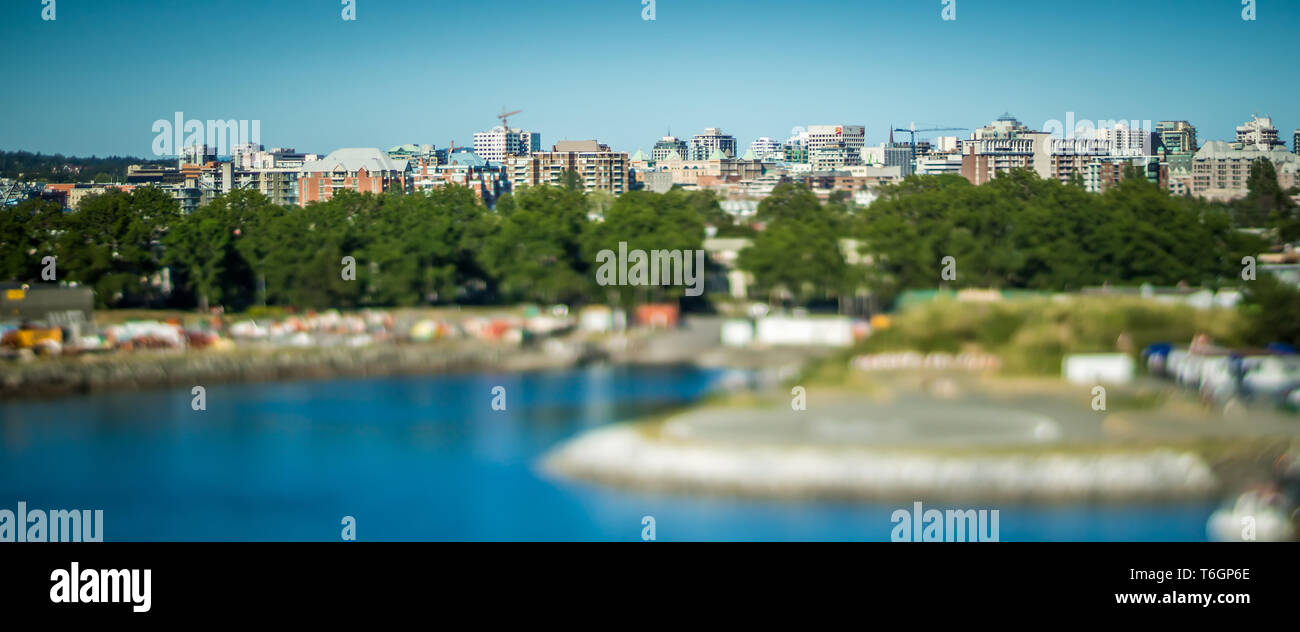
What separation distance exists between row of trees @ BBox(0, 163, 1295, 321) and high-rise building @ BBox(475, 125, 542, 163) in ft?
87.1

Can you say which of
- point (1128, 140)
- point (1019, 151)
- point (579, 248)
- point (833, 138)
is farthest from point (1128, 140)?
point (579, 248)

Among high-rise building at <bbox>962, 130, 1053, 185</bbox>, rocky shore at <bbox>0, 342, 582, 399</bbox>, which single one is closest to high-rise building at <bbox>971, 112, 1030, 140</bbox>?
high-rise building at <bbox>962, 130, 1053, 185</bbox>

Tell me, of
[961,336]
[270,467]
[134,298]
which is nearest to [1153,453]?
[961,336]

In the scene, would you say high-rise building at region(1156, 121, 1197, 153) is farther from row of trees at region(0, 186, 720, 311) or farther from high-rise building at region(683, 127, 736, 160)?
row of trees at region(0, 186, 720, 311)

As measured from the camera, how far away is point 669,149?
37375 millimetres

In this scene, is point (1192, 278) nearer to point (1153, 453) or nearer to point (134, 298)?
point (1153, 453)

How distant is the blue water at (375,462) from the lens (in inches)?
218

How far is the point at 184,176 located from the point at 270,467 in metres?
17.5

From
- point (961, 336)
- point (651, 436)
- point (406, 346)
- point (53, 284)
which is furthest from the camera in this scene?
point (53, 284)

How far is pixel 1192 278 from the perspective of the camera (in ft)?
27.9

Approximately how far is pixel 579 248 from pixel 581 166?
66.2 feet

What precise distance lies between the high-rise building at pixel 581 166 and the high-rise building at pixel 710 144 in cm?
485

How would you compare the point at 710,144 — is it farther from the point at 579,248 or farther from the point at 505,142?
the point at 579,248
